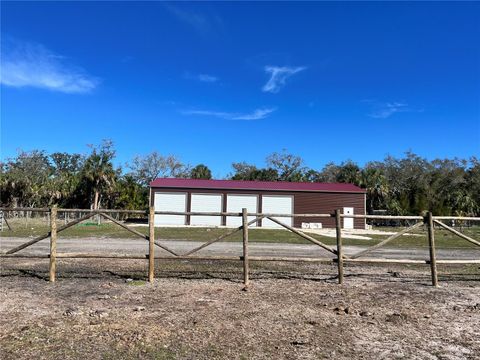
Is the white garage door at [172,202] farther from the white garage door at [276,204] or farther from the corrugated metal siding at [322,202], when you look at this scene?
the white garage door at [276,204]

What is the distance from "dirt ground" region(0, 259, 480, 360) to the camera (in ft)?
15.8

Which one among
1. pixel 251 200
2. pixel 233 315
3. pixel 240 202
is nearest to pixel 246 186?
pixel 251 200

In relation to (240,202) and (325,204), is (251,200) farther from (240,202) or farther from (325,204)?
(325,204)

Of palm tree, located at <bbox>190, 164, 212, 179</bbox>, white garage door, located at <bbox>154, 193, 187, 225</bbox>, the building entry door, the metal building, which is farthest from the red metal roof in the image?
palm tree, located at <bbox>190, 164, 212, 179</bbox>

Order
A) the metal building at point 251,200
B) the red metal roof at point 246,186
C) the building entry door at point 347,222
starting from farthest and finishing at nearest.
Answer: the building entry door at point 347,222, the red metal roof at point 246,186, the metal building at point 251,200

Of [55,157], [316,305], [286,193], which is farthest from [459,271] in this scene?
[55,157]

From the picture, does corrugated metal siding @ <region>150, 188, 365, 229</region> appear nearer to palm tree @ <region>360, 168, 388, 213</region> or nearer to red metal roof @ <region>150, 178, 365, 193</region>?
red metal roof @ <region>150, 178, 365, 193</region>

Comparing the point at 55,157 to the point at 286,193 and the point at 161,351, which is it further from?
the point at 161,351

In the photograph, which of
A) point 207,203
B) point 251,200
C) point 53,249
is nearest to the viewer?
point 53,249

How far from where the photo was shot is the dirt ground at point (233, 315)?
190 inches

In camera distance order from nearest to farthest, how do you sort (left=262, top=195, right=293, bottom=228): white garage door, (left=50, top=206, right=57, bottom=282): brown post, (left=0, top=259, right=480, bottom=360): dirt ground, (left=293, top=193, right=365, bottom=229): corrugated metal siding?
(left=0, top=259, right=480, bottom=360): dirt ground, (left=50, top=206, right=57, bottom=282): brown post, (left=262, top=195, right=293, bottom=228): white garage door, (left=293, top=193, right=365, bottom=229): corrugated metal siding

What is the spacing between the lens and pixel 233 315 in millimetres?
6207

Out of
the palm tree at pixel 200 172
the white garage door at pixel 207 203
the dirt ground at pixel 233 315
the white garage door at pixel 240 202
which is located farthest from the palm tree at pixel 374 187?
the dirt ground at pixel 233 315

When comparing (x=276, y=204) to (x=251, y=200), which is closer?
(x=251, y=200)
